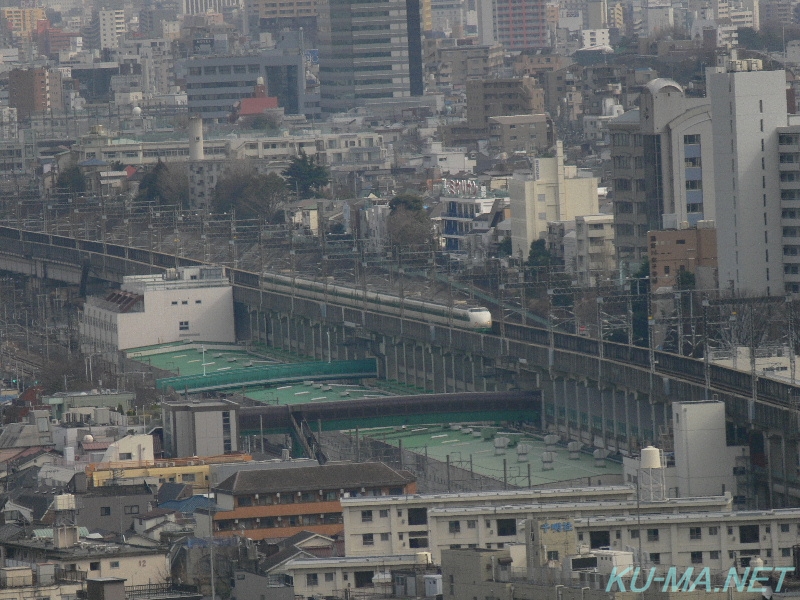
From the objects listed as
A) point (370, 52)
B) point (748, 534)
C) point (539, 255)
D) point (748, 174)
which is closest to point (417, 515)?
point (748, 534)

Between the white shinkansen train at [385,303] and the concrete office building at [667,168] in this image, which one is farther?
the concrete office building at [667,168]

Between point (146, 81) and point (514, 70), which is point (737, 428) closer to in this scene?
point (514, 70)

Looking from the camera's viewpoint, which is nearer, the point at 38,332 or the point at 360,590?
the point at 360,590

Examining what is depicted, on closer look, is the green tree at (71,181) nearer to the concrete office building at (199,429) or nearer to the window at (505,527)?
the concrete office building at (199,429)

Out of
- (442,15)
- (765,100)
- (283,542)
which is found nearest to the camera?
(283,542)

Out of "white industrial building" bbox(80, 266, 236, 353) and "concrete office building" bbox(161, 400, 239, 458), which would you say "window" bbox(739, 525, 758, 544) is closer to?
"concrete office building" bbox(161, 400, 239, 458)

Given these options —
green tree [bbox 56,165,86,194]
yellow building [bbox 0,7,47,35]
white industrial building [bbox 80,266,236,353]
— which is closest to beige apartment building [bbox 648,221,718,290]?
white industrial building [bbox 80,266,236,353]

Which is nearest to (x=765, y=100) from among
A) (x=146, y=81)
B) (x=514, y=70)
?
(x=514, y=70)

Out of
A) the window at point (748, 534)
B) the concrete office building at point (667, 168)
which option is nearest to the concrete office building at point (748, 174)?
the concrete office building at point (667, 168)
